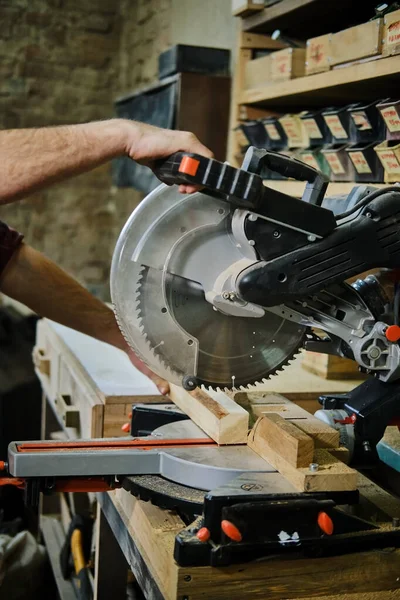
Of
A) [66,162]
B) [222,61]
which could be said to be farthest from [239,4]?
[66,162]

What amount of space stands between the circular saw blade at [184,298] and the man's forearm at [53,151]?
13 cm

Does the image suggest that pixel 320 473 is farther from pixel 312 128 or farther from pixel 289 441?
pixel 312 128

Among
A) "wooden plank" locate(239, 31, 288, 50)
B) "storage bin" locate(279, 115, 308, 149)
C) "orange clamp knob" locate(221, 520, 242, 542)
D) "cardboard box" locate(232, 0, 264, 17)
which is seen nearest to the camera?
"orange clamp knob" locate(221, 520, 242, 542)

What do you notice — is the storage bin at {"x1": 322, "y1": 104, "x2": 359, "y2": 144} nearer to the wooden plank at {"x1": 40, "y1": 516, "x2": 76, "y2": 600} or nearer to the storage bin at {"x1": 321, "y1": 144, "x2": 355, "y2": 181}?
the storage bin at {"x1": 321, "y1": 144, "x2": 355, "y2": 181}

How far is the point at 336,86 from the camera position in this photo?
2.03 metres

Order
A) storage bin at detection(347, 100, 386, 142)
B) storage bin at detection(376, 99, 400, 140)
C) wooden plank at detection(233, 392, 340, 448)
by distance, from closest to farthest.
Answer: wooden plank at detection(233, 392, 340, 448) < storage bin at detection(376, 99, 400, 140) < storage bin at detection(347, 100, 386, 142)

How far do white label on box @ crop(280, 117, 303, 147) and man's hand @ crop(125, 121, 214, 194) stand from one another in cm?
101

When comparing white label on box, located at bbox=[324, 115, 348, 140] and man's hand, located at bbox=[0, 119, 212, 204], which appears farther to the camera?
white label on box, located at bbox=[324, 115, 348, 140]

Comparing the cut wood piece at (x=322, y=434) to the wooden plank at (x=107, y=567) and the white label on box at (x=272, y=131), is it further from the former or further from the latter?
the white label on box at (x=272, y=131)

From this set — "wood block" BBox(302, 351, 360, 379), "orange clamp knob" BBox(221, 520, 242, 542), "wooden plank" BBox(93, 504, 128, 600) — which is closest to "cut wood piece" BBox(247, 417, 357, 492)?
"orange clamp knob" BBox(221, 520, 242, 542)

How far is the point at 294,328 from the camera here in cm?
134

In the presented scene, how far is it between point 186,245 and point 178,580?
1.70 ft

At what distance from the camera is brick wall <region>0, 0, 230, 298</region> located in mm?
4570

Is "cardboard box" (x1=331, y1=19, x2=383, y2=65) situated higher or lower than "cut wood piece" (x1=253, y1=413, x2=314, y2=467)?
higher
